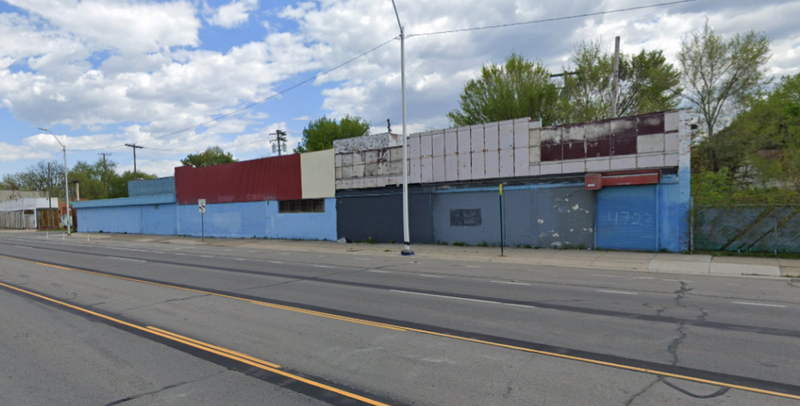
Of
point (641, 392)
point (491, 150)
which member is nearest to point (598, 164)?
point (491, 150)

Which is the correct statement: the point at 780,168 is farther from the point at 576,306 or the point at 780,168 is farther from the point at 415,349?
the point at 415,349

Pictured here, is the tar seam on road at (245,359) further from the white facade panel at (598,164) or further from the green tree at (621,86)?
the green tree at (621,86)

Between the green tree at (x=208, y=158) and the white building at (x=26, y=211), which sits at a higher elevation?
the green tree at (x=208, y=158)

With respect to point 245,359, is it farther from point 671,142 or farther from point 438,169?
point 438,169

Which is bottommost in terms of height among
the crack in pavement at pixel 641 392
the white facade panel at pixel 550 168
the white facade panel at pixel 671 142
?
the crack in pavement at pixel 641 392

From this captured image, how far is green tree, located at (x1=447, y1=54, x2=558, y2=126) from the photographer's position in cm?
3241

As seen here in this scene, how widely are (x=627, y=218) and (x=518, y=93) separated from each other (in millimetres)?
17163

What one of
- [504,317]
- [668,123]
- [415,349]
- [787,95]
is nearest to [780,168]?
[668,123]

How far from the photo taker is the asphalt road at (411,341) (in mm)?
4828

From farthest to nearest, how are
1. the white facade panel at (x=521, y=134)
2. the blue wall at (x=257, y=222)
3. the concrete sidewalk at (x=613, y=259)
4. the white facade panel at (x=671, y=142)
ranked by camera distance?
the blue wall at (x=257, y=222) < the white facade panel at (x=521, y=134) < the white facade panel at (x=671, y=142) < the concrete sidewalk at (x=613, y=259)

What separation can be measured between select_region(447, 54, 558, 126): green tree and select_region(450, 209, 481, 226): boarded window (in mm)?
12891

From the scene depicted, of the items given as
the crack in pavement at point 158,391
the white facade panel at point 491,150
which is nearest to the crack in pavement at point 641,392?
the crack in pavement at point 158,391

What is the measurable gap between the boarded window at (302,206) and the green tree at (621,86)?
59.2ft

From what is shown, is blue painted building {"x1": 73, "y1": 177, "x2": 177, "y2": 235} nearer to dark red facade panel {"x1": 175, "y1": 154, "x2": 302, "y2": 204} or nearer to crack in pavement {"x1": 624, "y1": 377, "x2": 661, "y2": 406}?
dark red facade panel {"x1": 175, "y1": 154, "x2": 302, "y2": 204}
